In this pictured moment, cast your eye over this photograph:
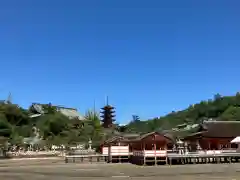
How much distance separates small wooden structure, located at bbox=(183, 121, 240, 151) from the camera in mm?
53938

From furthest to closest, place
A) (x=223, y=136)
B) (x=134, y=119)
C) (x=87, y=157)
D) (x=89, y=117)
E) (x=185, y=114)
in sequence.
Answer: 1. (x=134, y=119)
2. (x=185, y=114)
3. (x=89, y=117)
4. (x=223, y=136)
5. (x=87, y=157)

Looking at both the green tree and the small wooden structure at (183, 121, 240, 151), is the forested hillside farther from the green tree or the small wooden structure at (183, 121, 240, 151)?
the small wooden structure at (183, 121, 240, 151)

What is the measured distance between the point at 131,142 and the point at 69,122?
38.7 m

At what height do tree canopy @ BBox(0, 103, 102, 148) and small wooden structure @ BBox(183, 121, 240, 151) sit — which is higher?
tree canopy @ BBox(0, 103, 102, 148)

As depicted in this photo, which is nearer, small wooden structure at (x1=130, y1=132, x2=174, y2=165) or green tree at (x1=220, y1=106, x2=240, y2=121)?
small wooden structure at (x1=130, y1=132, x2=174, y2=165)

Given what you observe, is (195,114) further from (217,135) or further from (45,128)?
(217,135)

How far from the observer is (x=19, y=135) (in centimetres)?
7456

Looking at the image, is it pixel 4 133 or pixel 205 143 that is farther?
pixel 4 133

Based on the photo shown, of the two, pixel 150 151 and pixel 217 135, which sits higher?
pixel 217 135

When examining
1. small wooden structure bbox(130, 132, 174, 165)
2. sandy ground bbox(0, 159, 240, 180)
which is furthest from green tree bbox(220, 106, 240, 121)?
sandy ground bbox(0, 159, 240, 180)

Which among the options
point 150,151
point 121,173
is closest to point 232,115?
point 150,151

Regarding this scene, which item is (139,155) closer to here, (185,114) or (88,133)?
(88,133)

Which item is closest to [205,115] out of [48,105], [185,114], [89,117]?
[185,114]

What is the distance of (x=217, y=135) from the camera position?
54031 mm
